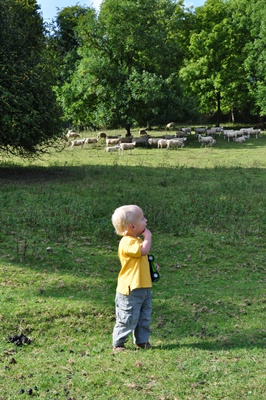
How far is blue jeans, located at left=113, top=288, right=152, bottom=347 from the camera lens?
6.05 m

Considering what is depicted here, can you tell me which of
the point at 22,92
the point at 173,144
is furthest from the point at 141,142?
the point at 22,92

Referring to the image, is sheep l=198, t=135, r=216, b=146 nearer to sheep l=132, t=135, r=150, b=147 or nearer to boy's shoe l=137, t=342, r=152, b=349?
sheep l=132, t=135, r=150, b=147

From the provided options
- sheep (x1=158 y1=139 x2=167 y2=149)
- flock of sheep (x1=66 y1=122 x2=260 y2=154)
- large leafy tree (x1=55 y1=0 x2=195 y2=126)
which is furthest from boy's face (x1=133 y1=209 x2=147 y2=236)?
large leafy tree (x1=55 y1=0 x2=195 y2=126)

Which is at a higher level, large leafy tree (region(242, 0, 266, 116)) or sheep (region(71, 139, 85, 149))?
large leafy tree (region(242, 0, 266, 116))

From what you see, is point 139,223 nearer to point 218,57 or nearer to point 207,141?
point 207,141

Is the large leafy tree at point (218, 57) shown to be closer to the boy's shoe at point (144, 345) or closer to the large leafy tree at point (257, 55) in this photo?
the large leafy tree at point (257, 55)

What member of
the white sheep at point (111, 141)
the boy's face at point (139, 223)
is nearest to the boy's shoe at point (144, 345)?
the boy's face at point (139, 223)

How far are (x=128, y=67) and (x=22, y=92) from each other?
71.4 ft

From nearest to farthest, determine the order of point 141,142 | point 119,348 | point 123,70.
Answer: point 119,348
point 141,142
point 123,70

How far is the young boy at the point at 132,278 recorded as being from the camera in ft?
19.4

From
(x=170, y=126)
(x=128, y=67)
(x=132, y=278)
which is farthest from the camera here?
(x=170, y=126)

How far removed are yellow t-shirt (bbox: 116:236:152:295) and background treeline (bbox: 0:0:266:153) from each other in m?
13.4

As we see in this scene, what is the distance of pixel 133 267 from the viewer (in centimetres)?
609

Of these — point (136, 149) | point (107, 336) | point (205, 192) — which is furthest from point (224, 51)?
point (107, 336)
